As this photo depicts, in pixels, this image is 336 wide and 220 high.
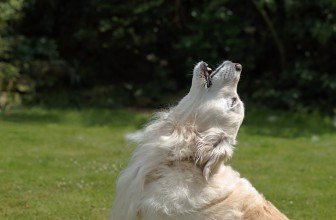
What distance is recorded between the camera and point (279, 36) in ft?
42.9

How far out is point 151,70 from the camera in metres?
14.0

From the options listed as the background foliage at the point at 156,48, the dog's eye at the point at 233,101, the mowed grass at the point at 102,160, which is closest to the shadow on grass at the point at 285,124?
the mowed grass at the point at 102,160

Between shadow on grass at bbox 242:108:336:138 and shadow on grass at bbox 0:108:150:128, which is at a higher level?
shadow on grass at bbox 0:108:150:128

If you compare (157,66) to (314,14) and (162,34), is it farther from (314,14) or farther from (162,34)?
(314,14)

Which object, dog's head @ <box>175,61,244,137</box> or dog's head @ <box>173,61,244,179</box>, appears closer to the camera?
dog's head @ <box>173,61,244,179</box>

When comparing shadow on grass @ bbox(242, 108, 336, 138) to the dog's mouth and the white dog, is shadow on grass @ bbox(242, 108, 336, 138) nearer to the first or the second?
the dog's mouth

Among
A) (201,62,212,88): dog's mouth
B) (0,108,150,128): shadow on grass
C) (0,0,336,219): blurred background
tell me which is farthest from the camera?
(0,108,150,128): shadow on grass

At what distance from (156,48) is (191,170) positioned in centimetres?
947

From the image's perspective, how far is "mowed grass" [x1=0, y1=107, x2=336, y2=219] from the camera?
272 inches

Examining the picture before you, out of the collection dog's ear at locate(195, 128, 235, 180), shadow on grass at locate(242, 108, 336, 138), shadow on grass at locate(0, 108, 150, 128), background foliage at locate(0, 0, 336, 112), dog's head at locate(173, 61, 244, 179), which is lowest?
shadow on grass at locate(242, 108, 336, 138)

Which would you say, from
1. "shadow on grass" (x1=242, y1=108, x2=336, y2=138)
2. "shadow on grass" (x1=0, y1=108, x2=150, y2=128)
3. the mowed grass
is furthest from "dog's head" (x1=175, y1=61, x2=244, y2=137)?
"shadow on grass" (x1=0, y1=108, x2=150, y2=128)

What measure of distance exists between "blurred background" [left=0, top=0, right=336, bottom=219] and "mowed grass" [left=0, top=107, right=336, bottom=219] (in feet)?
0.13

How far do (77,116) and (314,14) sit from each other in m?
4.49

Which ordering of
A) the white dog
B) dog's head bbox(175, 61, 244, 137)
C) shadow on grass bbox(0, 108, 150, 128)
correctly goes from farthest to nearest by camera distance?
shadow on grass bbox(0, 108, 150, 128), dog's head bbox(175, 61, 244, 137), the white dog
